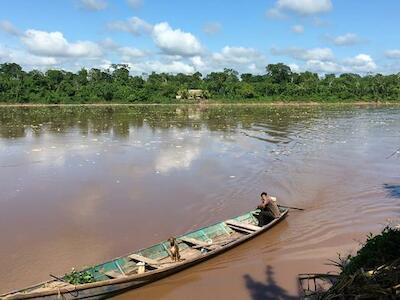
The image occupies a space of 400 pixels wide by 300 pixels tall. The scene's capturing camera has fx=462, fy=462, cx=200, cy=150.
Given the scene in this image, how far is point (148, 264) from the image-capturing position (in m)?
9.20

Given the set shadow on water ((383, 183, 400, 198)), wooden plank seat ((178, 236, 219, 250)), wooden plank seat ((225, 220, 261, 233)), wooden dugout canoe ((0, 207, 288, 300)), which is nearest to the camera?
wooden dugout canoe ((0, 207, 288, 300))

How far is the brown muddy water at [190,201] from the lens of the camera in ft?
33.1

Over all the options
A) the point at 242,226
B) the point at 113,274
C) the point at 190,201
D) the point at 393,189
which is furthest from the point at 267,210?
the point at 393,189

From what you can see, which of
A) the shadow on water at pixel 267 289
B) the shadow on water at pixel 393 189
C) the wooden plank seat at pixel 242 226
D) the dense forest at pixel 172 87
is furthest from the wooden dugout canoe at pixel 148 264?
the dense forest at pixel 172 87

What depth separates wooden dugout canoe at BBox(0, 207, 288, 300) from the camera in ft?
25.2

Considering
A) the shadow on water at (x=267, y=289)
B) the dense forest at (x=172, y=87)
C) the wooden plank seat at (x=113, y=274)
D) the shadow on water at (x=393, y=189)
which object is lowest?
the shadow on water at (x=267, y=289)

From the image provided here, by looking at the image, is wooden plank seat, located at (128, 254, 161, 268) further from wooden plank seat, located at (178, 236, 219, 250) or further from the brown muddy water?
wooden plank seat, located at (178, 236, 219, 250)

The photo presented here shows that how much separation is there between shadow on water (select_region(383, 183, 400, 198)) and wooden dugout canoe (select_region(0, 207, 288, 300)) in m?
5.33

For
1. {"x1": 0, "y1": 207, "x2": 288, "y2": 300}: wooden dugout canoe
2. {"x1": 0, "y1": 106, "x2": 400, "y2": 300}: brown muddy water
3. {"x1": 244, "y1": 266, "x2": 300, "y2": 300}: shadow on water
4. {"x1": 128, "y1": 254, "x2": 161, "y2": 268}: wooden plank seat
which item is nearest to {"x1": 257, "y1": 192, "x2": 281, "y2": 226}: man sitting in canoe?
{"x1": 0, "y1": 207, "x2": 288, "y2": 300}: wooden dugout canoe

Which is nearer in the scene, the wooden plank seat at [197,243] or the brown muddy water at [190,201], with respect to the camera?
the brown muddy water at [190,201]

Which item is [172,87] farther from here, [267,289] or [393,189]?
[267,289]

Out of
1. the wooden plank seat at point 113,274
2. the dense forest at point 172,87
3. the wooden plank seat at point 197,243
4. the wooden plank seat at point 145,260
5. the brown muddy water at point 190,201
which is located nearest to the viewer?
the wooden plank seat at point 113,274

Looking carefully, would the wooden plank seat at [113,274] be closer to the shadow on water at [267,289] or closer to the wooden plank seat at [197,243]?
the wooden plank seat at [197,243]

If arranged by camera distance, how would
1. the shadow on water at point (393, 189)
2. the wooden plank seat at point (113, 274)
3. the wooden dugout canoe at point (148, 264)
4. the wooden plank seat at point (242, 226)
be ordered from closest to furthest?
the wooden dugout canoe at point (148, 264) → the wooden plank seat at point (113, 274) → the wooden plank seat at point (242, 226) → the shadow on water at point (393, 189)
